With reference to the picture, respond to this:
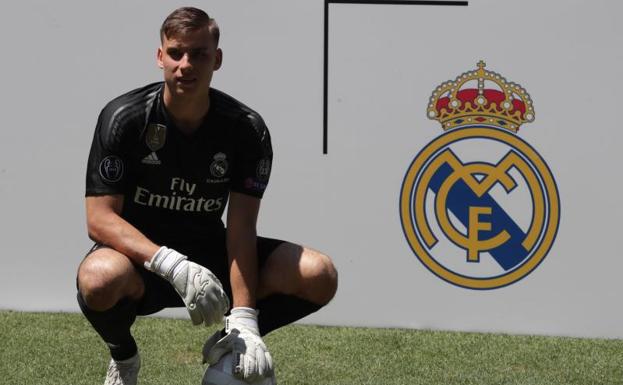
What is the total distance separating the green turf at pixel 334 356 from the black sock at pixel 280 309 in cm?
48

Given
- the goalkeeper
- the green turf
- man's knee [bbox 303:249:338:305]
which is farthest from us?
the green turf

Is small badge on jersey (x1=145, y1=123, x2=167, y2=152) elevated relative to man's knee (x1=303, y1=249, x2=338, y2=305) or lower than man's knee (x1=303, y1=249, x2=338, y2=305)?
elevated

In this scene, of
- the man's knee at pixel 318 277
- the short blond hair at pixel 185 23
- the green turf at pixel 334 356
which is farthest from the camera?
the green turf at pixel 334 356

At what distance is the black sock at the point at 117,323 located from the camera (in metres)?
3.18

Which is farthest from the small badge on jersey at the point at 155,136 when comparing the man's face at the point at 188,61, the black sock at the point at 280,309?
the black sock at the point at 280,309

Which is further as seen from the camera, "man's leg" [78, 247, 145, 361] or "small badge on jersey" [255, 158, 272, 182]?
"small badge on jersey" [255, 158, 272, 182]

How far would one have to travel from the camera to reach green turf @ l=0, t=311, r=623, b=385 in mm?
3902

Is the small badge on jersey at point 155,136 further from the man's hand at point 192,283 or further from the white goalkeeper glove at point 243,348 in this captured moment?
the white goalkeeper glove at point 243,348

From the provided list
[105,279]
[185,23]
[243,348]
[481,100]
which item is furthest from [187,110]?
[481,100]

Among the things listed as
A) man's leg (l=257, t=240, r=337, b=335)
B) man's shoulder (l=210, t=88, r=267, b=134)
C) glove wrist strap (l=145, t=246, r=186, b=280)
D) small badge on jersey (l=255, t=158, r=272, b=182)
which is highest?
man's shoulder (l=210, t=88, r=267, b=134)

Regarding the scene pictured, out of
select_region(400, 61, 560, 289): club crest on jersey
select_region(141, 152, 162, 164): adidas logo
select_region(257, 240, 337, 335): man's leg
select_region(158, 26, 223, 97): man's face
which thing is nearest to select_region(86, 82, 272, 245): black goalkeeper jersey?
select_region(141, 152, 162, 164): adidas logo

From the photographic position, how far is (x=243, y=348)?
3.04 metres

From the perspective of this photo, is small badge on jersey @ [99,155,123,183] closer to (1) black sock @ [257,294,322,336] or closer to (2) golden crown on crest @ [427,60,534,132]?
(1) black sock @ [257,294,322,336]

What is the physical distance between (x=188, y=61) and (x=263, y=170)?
42 centimetres
